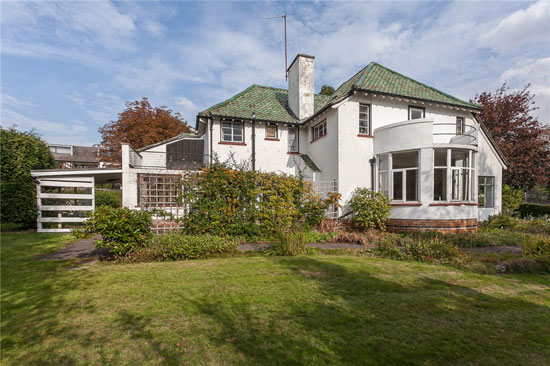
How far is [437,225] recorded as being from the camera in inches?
434

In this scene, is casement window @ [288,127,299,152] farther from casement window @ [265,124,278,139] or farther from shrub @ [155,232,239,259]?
shrub @ [155,232,239,259]

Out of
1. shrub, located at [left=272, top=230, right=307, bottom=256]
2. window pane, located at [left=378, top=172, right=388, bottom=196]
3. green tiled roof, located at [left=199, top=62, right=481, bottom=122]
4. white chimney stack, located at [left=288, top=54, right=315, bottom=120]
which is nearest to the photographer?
shrub, located at [left=272, top=230, right=307, bottom=256]

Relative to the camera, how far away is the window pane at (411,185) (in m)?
11.8

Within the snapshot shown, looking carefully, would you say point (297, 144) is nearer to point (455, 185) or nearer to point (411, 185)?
point (411, 185)

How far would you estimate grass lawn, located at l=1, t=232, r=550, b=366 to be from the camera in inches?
103

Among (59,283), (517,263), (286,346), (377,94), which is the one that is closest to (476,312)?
(286,346)

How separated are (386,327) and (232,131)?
1294 centimetres

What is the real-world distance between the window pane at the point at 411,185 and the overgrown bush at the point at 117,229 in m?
11.2

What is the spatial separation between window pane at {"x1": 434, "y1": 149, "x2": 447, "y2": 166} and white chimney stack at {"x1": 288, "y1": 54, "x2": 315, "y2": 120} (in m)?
7.36

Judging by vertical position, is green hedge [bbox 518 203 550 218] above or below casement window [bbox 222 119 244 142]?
below

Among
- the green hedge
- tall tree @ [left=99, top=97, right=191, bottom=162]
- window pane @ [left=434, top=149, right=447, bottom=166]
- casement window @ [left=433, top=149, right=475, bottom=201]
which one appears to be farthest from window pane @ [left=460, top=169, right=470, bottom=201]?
tall tree @ [left=99, top=97, right=191, bottom=162]

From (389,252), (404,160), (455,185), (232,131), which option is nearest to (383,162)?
(404,160)

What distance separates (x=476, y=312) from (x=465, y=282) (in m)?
1.57

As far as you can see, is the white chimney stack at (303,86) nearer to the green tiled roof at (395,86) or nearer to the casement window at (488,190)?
the green tiled roof at (395,86)
